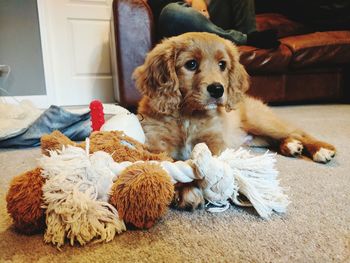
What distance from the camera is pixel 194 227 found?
714mm

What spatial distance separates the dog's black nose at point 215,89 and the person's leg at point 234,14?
1.75m

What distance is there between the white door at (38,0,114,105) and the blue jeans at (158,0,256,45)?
45.6 inches

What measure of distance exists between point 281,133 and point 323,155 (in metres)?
0.26

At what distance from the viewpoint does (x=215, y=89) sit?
1093mm

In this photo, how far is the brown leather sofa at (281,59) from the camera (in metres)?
2.28

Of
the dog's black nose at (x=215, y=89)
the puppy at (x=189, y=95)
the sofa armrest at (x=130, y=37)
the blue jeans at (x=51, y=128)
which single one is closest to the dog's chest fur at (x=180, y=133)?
the puppy at (x=189, y=95)

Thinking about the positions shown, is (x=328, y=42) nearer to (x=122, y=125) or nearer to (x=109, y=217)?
(x=122, y=125)

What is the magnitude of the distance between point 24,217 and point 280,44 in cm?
256

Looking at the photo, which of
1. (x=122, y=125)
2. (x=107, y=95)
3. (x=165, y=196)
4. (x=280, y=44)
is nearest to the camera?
(x=165, y=196)

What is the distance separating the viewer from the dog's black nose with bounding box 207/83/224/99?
3.58 ft

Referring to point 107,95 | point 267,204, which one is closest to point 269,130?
point 267,204

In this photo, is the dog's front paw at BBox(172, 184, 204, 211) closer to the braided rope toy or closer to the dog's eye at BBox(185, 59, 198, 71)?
the braided rope toy

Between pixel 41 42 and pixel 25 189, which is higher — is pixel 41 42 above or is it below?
above

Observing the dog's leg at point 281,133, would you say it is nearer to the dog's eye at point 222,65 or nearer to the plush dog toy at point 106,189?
the dog's eye at point 222,65
